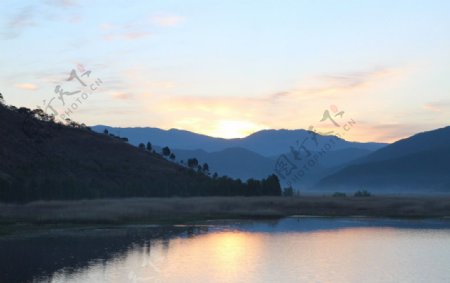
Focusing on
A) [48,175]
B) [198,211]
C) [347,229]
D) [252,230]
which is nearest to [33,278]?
[252,230]

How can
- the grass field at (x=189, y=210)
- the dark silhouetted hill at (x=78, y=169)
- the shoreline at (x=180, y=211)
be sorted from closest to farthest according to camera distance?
the shoreline at (x=180, y=211)
the grass field at (x=189, y=210)
the dark silhouetted hill at (x=78, y=169)

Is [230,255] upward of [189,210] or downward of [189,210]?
downward

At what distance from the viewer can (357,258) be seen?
161ft

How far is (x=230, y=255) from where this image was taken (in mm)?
50281

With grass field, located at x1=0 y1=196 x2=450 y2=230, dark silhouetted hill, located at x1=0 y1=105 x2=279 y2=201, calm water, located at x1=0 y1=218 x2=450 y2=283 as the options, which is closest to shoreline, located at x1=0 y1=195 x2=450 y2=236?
grass field, located at x1=0 y1=196 x2=450 y2=230

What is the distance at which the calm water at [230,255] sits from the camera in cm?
4022

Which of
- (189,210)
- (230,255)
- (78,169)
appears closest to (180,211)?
(189,210)

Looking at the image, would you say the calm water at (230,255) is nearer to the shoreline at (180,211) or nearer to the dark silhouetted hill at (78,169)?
the shoreline at (180,211)

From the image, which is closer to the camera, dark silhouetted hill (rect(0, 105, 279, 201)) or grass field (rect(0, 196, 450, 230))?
grass field (rect(0, 196, 450, 230))

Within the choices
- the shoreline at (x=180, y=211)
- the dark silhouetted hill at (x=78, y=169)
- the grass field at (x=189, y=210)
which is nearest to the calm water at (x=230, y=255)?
the shoreline at (x=180, y=211)

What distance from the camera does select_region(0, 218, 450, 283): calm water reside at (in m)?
40.2

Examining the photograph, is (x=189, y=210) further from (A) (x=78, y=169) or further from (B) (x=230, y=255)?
(A) (x=78, y=169)

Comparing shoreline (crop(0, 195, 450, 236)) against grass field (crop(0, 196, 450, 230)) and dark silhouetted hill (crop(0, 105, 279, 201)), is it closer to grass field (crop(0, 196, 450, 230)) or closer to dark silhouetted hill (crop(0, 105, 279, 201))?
grass field (crop(0, 196, 450, 230))

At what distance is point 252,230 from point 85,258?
28068 millimetres
